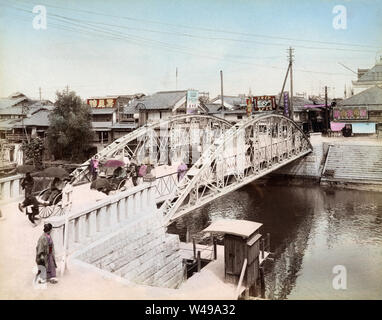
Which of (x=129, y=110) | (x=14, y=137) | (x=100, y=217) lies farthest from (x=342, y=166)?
(x=100, y=217)

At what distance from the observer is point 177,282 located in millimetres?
15016

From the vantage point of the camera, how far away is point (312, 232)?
2584 centimetres

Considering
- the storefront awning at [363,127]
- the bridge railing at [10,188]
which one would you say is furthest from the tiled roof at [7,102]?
the storefront awning at [363,127]

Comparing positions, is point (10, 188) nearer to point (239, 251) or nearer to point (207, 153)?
point (239, 251)

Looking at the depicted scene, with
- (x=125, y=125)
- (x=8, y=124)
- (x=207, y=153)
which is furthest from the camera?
(x=125, y=125)

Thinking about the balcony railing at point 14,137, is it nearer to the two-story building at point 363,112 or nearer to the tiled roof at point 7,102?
the tiled roof at point 7,102

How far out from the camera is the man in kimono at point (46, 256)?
9.03 metres

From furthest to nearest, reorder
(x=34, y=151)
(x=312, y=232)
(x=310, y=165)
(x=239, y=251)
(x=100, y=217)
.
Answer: (x=310, y=165)
(x=34, y=151)
(x=312, y=232)
(x=239, y=251)
(x=100, y=217)

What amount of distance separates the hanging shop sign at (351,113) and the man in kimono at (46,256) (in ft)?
146

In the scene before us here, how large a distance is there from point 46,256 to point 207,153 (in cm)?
1297

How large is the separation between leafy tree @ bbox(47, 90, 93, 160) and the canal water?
37.8 feet

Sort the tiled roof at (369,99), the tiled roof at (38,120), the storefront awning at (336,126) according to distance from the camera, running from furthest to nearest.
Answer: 1. the storefront awning at (336,126)
2. the tiled roof at (369,99)
3. the tiled roof at (38,120)

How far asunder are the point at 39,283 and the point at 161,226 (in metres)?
6.52
